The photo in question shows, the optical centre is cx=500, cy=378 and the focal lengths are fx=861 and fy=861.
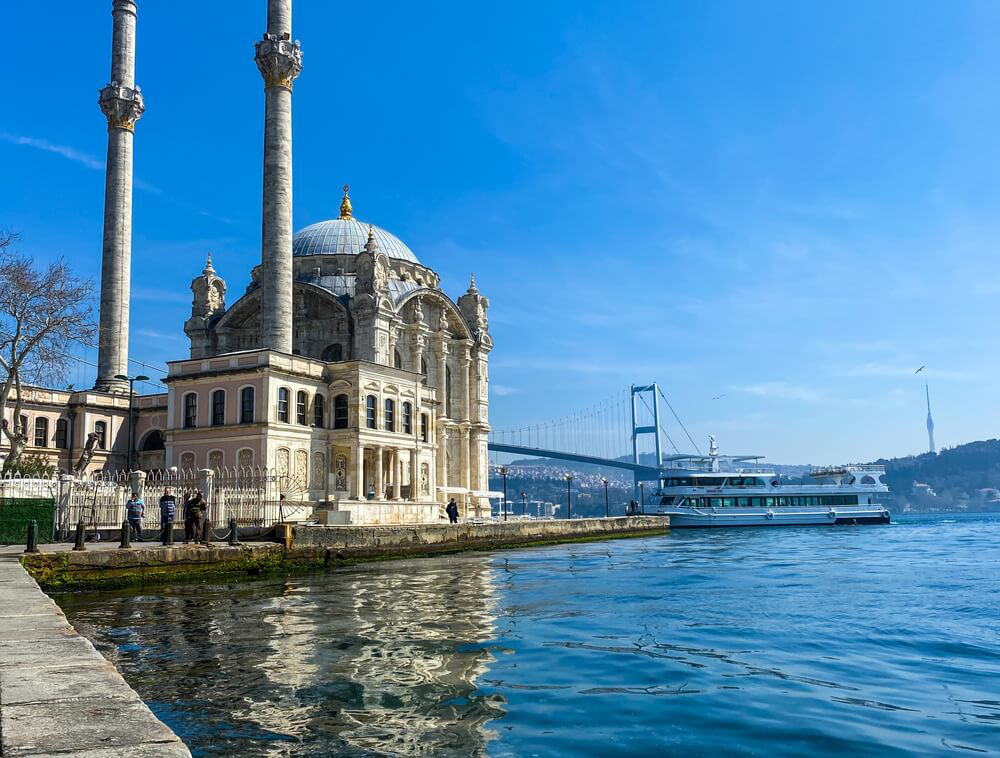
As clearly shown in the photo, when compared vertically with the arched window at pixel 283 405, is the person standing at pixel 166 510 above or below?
below

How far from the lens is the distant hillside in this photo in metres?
162

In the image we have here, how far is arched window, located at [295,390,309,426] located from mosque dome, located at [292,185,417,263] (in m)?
16.1

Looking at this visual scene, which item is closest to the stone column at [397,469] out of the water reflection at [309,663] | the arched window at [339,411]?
the arched window at [339,411]

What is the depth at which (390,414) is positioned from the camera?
A: 34125mm

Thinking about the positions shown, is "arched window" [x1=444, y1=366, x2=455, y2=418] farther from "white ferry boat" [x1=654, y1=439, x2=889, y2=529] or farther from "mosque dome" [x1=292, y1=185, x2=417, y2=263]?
"white ferry boat" [x1=654, y1=439, x2=889, y2=529]

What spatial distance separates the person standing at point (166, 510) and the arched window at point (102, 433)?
59.4ft

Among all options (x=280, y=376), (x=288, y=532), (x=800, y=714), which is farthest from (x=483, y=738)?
(x=280, y=376)

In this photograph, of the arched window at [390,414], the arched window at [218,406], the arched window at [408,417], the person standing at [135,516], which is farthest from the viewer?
the arched window at [408,417]

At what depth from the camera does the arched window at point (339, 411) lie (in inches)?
1281

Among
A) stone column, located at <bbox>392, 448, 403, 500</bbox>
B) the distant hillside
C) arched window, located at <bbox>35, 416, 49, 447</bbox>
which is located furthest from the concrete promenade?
the distant hillside

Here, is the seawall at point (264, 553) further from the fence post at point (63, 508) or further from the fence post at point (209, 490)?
the fence post at point (63, 508)

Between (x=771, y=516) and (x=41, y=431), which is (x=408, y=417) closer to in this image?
(x=41, y=431)

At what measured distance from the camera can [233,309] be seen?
42344 millimetres

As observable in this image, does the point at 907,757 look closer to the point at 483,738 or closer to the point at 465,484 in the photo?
the point at 483,738
